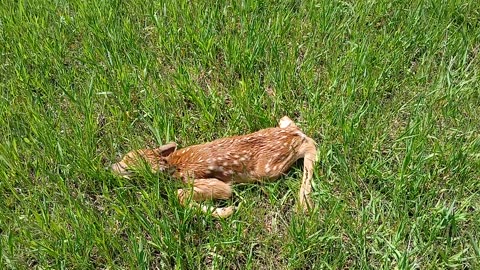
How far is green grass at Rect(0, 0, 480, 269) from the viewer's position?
107 inches

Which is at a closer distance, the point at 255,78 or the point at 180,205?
the point at 180,205

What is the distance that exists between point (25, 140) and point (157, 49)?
1.24 metres

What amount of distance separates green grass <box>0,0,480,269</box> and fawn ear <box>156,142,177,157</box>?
0.14 m

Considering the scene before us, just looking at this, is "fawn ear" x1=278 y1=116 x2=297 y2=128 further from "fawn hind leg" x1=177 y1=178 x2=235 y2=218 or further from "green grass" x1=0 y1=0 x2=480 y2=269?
"fawn hind leg" x1=177 y1=178 x2=235 y2=218

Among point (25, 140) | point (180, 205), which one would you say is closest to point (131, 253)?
point (180, 205)

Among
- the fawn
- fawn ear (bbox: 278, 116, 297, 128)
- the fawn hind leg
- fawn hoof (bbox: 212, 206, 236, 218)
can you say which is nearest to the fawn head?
the fawn

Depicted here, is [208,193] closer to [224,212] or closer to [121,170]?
[224,212]

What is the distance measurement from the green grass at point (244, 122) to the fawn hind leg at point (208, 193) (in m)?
0.06

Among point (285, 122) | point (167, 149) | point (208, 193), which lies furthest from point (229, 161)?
point (285, 122)

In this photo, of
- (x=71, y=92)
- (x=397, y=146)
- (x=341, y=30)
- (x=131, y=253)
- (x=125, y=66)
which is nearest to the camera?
(x=131, y=253)

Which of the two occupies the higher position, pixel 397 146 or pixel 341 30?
pixel 341 30

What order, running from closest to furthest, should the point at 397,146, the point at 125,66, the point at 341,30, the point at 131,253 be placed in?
1. the point at 131,253
2. the point at 397,146
3. the point at 125,66
4. the point at 341,30

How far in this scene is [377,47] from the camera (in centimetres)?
379

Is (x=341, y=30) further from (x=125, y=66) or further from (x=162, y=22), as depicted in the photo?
(x=125, y=66)
